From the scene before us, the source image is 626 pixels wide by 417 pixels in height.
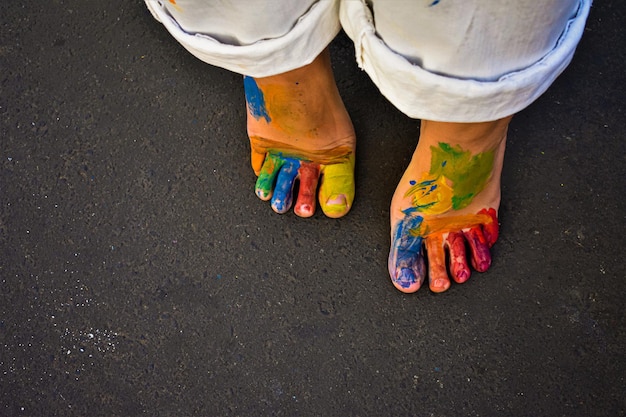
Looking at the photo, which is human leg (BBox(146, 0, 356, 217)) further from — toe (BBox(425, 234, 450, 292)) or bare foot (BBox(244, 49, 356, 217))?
toe (BBox(425, 234, 450, 292))

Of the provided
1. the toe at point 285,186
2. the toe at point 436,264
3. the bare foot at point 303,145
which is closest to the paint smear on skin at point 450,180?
the toe at point 436,264

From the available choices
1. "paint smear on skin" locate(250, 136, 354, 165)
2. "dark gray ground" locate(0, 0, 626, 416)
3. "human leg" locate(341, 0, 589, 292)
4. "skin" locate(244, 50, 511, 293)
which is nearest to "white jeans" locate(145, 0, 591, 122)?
"human leg" locate(341, 0, 589, 292)

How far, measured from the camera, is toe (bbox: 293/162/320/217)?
5.23ft

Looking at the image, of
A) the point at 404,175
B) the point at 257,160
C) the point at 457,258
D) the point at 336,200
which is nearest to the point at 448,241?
the point at 457,258

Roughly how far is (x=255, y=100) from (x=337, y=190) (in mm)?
315

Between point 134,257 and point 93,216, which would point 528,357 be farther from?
point 93,216

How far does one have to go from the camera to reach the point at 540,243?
153 cm

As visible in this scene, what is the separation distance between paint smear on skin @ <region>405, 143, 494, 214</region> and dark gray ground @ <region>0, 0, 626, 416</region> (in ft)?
0.66

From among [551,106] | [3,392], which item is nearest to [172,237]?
[3,392]

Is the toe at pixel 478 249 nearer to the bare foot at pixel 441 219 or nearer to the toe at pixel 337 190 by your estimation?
the bare foot at pixel 441 219

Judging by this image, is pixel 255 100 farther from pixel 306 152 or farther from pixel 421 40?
pixel 421 40

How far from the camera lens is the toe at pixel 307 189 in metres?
1.59

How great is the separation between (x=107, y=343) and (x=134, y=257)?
0.23 m

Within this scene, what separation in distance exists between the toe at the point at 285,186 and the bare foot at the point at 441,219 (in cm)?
28
